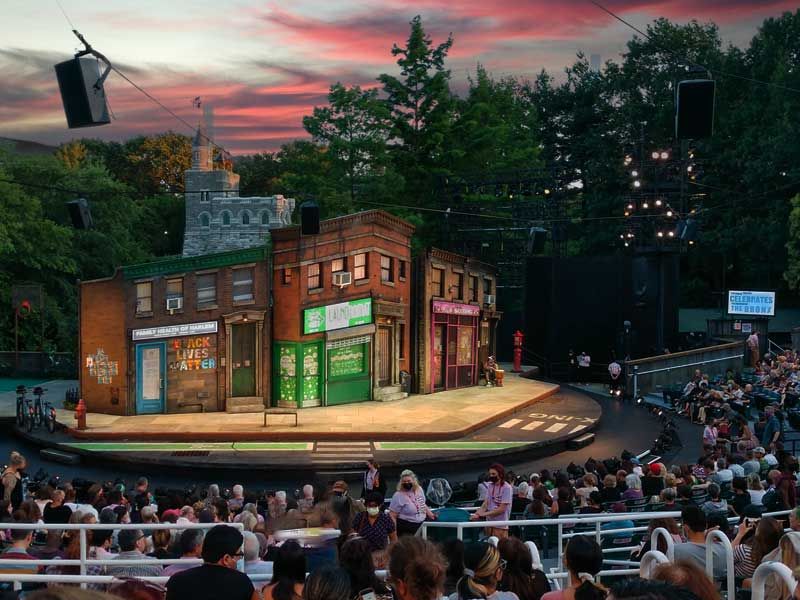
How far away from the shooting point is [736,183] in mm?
65062

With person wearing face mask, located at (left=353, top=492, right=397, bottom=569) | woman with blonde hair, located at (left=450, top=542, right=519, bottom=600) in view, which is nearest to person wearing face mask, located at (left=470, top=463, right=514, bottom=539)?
person wearing face mask, located at (left=353, top=492, right=397, bottom=569)

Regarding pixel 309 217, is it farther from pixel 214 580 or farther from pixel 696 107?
pixel 214 580

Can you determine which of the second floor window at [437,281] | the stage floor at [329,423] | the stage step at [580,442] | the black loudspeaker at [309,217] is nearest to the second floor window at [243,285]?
the stage floor at [329,423]

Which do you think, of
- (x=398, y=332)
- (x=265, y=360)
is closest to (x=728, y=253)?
(x=398, y=332)

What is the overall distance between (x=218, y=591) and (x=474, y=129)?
2337 inches

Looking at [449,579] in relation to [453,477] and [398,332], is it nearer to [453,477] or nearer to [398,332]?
[453,477]

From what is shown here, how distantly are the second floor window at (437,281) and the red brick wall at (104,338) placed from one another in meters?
13.8

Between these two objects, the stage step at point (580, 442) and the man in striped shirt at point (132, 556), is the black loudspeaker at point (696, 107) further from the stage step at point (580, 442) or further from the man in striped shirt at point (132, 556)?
the stage step at point (580, 442)

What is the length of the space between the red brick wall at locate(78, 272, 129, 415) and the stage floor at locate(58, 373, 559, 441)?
674 millimetres

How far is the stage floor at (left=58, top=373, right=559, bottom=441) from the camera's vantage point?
25766mm

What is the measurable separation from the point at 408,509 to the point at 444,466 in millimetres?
12831

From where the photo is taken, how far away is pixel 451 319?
1518 inches

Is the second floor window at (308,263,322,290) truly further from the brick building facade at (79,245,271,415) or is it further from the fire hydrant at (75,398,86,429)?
the fire hydrant at (75,398,86,429)

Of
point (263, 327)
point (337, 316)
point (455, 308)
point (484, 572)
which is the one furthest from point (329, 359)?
point (484, 572)
